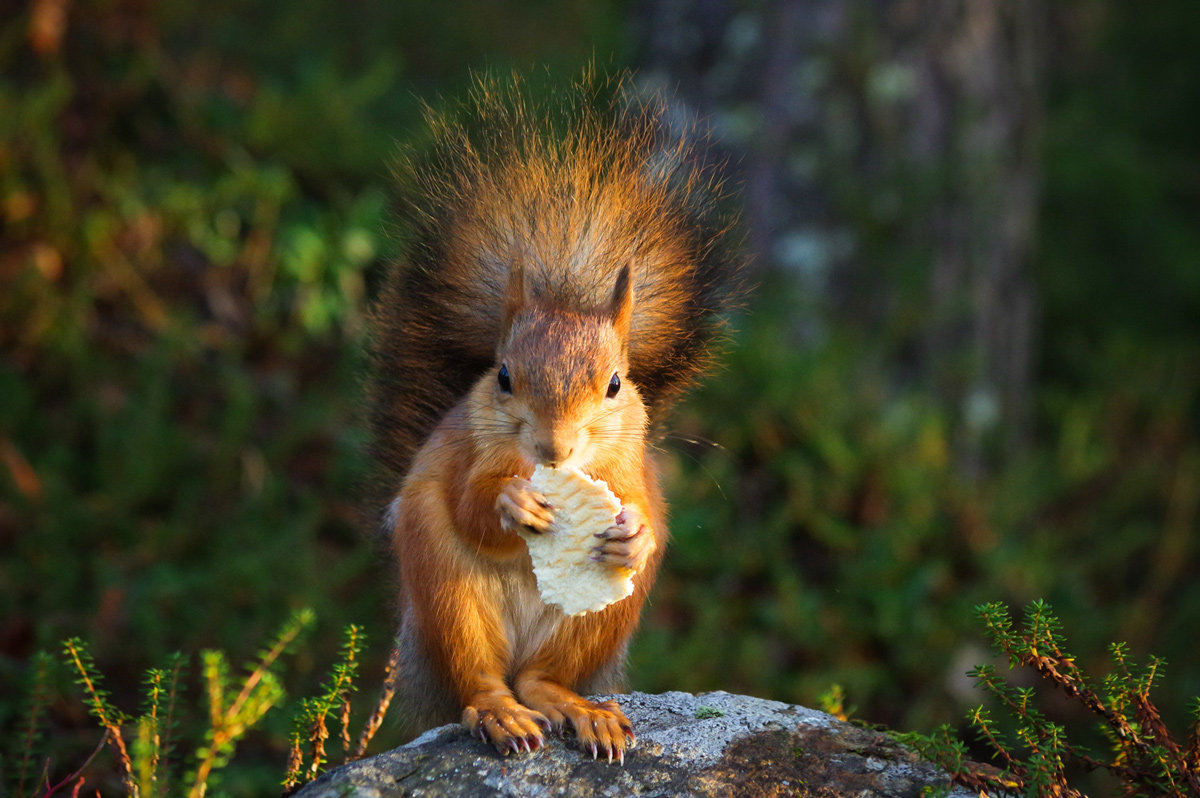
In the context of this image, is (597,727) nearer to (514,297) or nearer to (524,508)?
(524,508)

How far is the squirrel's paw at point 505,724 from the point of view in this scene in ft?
5.11

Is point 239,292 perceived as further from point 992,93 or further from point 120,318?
point 992,93

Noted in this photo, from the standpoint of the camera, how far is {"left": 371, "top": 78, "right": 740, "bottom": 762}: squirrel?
1.67 m

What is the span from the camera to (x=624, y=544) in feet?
5.41

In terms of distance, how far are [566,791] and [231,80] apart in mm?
4481

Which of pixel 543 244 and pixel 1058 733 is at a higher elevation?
pixel 543 244

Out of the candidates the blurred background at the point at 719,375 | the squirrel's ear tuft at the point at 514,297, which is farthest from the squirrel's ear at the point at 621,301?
the blurred background at the point at 719,375

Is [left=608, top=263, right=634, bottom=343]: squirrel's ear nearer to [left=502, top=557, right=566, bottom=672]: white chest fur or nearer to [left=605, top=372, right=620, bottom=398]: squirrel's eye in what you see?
[left=605, top=372, right=620, bottom=398]: squirrel's eye

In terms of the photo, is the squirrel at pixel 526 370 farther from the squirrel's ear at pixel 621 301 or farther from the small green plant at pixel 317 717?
the small green plant at pixel 317 717

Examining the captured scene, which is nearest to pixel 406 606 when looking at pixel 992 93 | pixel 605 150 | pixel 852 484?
pixel 605 150

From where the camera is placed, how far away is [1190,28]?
6.07 meters

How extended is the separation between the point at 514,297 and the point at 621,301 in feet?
A: 0.60

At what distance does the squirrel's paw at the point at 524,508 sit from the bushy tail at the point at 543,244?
1.20 feet

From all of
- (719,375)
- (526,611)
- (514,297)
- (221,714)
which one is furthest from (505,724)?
(719,375)
